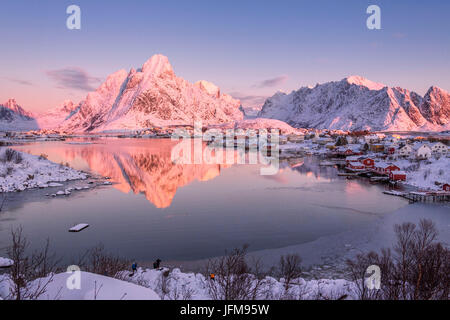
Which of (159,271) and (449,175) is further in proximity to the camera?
(449,175)

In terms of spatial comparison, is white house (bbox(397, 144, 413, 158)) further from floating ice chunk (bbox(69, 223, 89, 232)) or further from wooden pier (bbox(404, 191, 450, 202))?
floating ice chunk (bbox(69, 223, 89, 232))

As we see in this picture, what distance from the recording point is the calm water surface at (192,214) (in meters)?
17.2

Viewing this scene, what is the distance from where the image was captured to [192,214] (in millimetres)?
22922

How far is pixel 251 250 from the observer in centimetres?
1634

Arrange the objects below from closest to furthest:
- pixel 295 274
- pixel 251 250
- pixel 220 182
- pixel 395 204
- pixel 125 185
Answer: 1. pixel 295 274
2. pixel 251 250
3. pixel 395 204
4. pixel 125 185
5. pixel 220 182

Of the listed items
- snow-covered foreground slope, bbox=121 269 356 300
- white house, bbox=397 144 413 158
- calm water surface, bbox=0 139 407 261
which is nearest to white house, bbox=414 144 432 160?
white house, bbox=397 144 413 158

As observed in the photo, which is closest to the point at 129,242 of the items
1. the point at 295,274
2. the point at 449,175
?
the point at 295,274

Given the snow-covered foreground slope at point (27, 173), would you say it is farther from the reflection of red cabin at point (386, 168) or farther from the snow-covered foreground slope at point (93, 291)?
the reflection of red cabin at point (386, 168)

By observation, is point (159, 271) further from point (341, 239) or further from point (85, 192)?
point (85, 192)

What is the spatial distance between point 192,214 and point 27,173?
23.8m

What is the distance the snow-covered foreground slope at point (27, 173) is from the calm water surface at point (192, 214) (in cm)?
299

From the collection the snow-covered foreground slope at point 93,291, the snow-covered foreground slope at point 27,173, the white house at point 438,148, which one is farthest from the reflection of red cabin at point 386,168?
the snow-covered foreground slope at point 93,291
